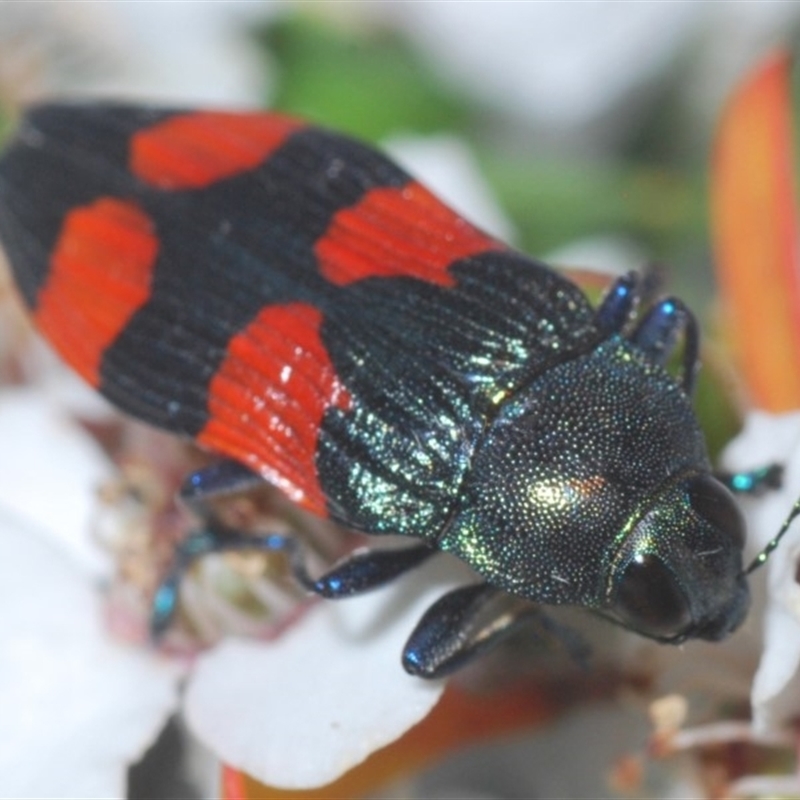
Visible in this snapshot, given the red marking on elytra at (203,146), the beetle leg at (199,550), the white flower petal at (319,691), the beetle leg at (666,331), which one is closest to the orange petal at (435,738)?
the white flower petal at (319,691)

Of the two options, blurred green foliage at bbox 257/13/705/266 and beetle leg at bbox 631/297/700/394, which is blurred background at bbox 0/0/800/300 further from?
beetle leg at bbox 631/297/700/394

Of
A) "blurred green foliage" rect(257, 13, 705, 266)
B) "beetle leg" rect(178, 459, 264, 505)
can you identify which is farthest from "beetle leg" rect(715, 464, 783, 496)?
"blurred green foliage" rect(257, 13, 705, 266)

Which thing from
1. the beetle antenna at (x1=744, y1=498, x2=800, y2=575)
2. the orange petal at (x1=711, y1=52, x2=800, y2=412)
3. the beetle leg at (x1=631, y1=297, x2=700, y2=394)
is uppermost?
the orange petal at (x1=711, y1=52, x2=800, y2=412)

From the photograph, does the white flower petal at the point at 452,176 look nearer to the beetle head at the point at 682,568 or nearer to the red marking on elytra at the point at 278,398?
the red marking on elytra at the point at 278,398

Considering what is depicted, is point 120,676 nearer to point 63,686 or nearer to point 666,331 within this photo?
point 63,686

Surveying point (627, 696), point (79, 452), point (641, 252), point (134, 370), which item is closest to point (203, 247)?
point (134, 370)
